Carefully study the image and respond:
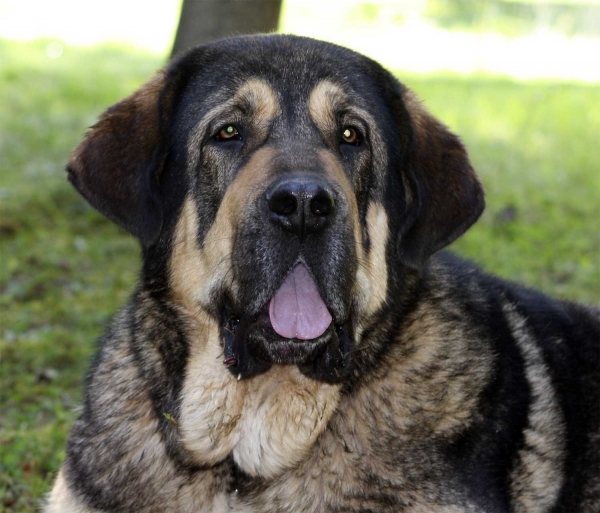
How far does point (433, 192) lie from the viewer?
373cm

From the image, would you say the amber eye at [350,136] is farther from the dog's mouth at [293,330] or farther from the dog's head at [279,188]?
the dog's mouth at [293,330]

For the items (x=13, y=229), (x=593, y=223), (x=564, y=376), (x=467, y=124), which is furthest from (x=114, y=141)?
(x=467, y=124)

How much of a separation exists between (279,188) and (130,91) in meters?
8.09

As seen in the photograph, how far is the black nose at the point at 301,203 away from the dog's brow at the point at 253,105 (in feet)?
1.66

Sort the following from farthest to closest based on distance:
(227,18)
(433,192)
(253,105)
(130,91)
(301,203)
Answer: (130,91)
(227,18)
(433,192)
(253,105)
(301,203)

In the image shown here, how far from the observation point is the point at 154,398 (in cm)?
357

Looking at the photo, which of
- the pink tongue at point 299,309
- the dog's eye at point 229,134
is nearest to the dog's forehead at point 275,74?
the dog's eye at point 229,134

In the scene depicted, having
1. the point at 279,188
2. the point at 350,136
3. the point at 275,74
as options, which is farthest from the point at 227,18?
the point at 279,188

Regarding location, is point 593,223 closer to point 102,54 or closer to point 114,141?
point 114,141

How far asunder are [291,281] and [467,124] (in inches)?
391

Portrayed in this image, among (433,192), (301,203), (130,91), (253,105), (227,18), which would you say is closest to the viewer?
(301,203)

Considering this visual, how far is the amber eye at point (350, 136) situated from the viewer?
11.9 feet

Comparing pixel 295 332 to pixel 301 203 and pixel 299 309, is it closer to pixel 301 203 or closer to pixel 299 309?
pixel 299 309

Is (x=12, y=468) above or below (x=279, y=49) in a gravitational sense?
below
